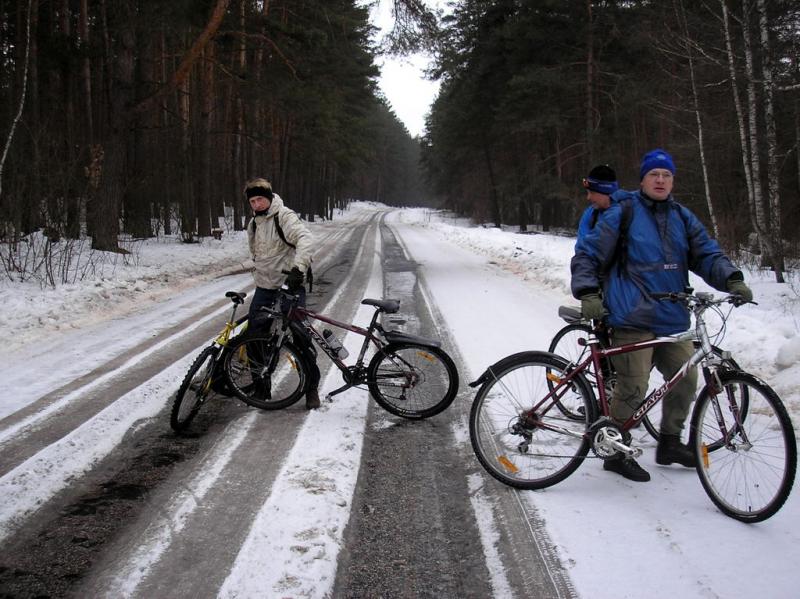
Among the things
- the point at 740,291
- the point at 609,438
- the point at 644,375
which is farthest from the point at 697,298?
the point at 609,438

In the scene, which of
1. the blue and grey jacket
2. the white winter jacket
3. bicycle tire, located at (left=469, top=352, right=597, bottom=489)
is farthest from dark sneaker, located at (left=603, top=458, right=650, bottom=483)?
the white winter jacket

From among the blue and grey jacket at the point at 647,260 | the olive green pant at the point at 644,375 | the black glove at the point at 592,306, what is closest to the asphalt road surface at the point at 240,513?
the olive green pant at the point at 644,375

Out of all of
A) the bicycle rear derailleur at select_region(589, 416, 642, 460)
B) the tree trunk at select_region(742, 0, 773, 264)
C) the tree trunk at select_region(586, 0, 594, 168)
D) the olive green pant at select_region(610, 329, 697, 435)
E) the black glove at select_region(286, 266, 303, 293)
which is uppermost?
the tree trunk at select_region(586, 0, 594, 168)

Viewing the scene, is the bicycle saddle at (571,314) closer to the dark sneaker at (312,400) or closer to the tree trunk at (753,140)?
the dark sneaker at (312,400)

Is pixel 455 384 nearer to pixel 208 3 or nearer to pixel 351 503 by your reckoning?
pixel 351 503

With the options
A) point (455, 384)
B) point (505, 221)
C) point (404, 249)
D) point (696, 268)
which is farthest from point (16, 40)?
point (505, 221)

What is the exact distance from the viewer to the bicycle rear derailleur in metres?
3.36

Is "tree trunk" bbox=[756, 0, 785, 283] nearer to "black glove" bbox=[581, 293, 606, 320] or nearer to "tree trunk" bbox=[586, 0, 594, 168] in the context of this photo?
"black glove" bbox=[581, 293, 606, 320]

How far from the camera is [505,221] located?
4544 centimetres

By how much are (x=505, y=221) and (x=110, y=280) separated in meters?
38.2

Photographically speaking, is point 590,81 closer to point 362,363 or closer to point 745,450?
point 362,363

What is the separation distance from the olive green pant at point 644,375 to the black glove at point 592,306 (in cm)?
39

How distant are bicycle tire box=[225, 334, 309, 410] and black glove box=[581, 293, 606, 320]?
261 centimetres

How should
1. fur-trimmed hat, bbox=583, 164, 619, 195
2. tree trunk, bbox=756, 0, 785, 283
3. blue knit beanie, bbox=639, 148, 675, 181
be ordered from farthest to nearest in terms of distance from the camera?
tree trunk, bbox=756, 0, 785, 283, fur-trimmed hat, bbox=583, 164, 619, 195, blue knit beanie, bbox=639, 148, 675, 181
